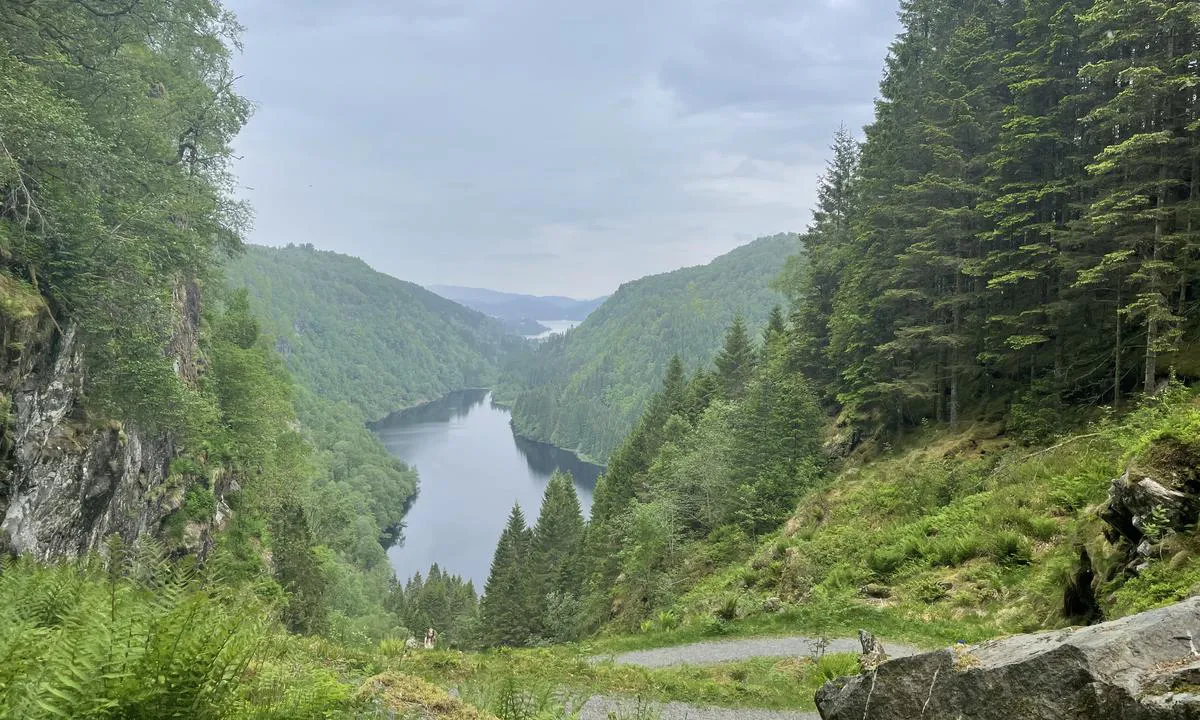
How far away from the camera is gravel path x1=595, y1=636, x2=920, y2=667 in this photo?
11.5m

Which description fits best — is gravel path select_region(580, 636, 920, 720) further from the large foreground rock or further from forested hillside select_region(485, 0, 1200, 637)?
the large foreground rock

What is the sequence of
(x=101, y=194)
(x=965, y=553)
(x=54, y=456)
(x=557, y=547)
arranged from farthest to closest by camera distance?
(x=557, y=547), (x=101, y=194), (x=54, y=456), (x=965, y=553)

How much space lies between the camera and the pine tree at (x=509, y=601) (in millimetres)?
42438

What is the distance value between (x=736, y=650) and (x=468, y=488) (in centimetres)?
11521

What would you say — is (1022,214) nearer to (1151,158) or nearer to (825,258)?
(1151,158)

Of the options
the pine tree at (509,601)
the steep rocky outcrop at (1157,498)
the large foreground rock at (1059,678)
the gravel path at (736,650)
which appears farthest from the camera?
the pine tree at (509,601)

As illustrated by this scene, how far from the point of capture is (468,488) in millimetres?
122062

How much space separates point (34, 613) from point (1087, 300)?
73.7 ft

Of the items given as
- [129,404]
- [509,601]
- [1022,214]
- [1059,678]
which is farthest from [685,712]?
[509,601]

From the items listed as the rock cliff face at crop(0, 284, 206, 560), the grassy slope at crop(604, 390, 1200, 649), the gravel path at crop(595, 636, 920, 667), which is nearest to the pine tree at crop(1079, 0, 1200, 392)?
the grassy slope at crop(604, 390, 1200, 649)

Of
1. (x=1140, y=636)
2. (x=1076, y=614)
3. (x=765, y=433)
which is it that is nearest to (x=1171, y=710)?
(x=1140, y=636)

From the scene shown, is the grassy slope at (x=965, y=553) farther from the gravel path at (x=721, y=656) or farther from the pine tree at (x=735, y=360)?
the pine tree at (x=735, y=360)

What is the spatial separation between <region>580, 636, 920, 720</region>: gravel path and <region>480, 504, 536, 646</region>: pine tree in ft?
102

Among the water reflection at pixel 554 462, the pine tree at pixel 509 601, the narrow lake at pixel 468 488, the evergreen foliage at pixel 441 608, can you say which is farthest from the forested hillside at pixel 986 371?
the water reflection at pixel 554 462
